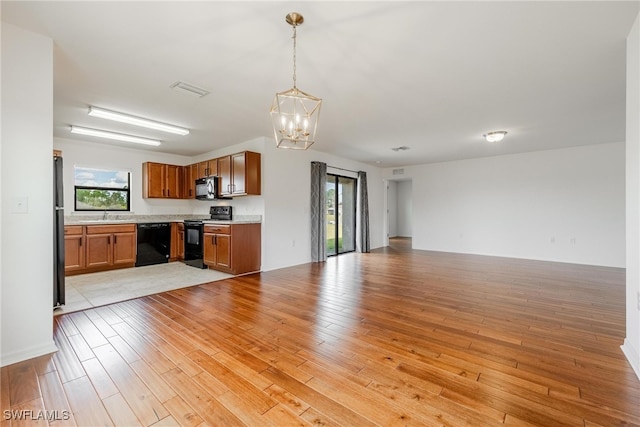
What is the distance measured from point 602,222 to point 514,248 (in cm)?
162

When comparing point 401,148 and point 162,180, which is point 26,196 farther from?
point 401,148

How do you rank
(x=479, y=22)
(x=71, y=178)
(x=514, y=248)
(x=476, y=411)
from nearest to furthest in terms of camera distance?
1. (x=476, y=411)
2. (x=479, y=22)
3. (x=71, y=178)
4. (x=514, y=248)

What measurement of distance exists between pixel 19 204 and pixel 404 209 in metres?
11.0

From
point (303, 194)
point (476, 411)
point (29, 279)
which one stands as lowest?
point (476, 411)

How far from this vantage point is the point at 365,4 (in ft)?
6.14

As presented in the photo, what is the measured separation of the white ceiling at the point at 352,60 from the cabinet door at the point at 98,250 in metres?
1.92

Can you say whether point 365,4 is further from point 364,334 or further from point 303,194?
point 303,194

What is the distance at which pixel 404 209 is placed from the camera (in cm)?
1154

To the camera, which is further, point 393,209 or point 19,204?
point 393,209

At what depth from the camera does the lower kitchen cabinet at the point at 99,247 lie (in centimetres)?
486

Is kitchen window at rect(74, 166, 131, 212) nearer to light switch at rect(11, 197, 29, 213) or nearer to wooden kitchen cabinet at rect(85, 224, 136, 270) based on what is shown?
wooden kitchen cabinet at rect(85, 224, 136, 270)

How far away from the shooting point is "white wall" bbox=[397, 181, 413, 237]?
11.4m

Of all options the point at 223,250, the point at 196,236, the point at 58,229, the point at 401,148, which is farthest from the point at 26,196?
the point at 401,148

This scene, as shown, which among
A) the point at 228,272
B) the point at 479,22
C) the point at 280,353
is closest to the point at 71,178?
the point at 228,272
